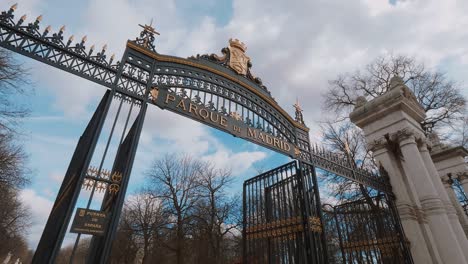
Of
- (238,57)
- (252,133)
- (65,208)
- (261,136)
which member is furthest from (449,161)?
(65,208)

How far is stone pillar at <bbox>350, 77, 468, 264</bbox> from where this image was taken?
7.39 m

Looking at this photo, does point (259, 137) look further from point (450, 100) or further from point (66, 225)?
point (450, 100)

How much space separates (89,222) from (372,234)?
8318 mm

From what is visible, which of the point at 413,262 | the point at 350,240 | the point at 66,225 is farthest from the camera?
the point at 350,240

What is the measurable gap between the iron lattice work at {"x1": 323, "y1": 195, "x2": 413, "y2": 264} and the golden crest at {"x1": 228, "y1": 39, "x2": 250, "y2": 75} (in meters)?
5.69

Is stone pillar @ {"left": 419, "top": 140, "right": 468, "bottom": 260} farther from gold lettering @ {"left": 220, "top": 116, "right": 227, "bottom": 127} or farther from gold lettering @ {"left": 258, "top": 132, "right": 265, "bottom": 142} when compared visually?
gold lettering @ {"left": 220, "top": 116, "right": 227, "bottom": 127}

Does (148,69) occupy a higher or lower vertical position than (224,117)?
higher

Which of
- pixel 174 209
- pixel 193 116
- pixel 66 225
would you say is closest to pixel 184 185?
pixel 174 209

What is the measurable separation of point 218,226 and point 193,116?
13900 mm

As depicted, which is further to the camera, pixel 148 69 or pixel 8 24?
pixel 148 69

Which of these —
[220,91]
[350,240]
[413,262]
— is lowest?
[413,262]

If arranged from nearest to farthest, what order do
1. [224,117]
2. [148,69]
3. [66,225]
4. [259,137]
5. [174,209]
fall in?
[66,225] < [148,69] < [224,117] < [259,137] < [174,209]

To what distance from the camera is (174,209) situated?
1756 centimetres

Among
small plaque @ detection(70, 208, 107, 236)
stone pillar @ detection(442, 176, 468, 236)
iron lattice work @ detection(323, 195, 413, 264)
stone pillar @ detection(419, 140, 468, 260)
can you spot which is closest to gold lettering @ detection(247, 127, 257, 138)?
small plaque @ detection(70, 208, 107, 236)
